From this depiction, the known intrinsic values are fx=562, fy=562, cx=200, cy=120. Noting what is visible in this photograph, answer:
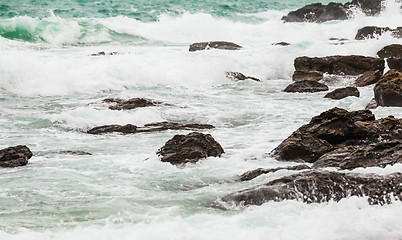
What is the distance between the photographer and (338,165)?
6465 millimetres

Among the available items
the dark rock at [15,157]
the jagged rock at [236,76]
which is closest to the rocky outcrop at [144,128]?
the dark rock at [15,157]

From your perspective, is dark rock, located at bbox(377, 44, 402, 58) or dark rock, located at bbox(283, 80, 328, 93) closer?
dark rock, located at bbox(283, 80, 328, 93)

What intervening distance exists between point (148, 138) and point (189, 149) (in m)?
2.31

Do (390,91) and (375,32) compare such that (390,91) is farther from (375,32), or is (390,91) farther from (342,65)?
(375,32)

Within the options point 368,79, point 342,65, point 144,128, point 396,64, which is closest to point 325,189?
point 144,128

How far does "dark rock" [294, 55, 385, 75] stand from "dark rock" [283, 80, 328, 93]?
2226 millimetres

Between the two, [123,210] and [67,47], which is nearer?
[123,210]

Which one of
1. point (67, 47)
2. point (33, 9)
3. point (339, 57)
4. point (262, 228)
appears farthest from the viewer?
point (33, 9)

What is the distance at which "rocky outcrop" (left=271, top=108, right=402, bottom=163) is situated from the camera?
759cm

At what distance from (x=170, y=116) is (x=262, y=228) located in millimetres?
7370

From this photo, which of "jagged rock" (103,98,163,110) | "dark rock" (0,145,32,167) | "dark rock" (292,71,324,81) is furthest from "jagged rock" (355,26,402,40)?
"dark rock" (0,145,32,167)

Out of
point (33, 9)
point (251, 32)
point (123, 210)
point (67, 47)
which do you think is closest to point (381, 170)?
point (123, 210)

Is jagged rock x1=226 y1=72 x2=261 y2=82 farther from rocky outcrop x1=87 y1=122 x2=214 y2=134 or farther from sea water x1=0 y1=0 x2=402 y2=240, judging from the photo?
rocky outcrop x1=87 y1=122 x2=214 y2=134

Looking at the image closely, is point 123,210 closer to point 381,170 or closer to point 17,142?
point 381,170
